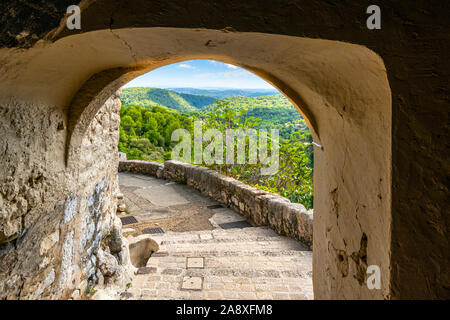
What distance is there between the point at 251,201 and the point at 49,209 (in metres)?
4.09

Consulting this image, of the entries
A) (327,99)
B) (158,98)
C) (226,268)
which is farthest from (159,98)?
(327,99)

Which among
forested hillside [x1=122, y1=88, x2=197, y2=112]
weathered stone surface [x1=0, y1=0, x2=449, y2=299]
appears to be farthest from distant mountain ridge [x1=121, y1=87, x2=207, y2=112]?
weathered stone surface [x1=0, y1=0, x2=449, y2=299]

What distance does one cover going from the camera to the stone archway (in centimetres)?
103

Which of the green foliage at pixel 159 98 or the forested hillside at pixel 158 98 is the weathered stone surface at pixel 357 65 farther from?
the forested hillside at pixel 158 98

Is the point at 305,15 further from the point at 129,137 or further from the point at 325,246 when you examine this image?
the point at 129,137

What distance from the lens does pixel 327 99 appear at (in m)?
1.38

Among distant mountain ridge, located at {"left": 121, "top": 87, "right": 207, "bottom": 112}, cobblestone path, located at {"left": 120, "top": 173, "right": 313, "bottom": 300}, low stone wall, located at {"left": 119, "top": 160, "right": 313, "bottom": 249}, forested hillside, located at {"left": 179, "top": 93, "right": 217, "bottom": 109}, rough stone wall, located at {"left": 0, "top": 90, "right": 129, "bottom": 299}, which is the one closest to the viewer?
rough stone wall, located at {"left": 0, "top": 90, "right": 129, "bottom": 299}

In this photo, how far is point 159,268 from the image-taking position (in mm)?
3234

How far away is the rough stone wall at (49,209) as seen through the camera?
4.50 feet

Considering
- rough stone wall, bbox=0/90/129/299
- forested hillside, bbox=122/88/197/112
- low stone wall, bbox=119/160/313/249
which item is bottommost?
low stone wall, bbox=119/160/313/249

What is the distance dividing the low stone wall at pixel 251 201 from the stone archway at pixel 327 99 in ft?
7.34

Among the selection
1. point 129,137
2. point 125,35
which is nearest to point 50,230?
point 125,35

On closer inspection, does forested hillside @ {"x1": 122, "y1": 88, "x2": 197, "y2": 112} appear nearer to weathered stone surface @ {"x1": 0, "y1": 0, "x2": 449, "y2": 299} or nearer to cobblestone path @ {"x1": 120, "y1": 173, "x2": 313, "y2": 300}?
cobblestone path @ {"x1": 120, "y1": 173, "x2": 313, "y2": 300}

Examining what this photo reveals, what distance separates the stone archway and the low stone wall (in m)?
2.24
